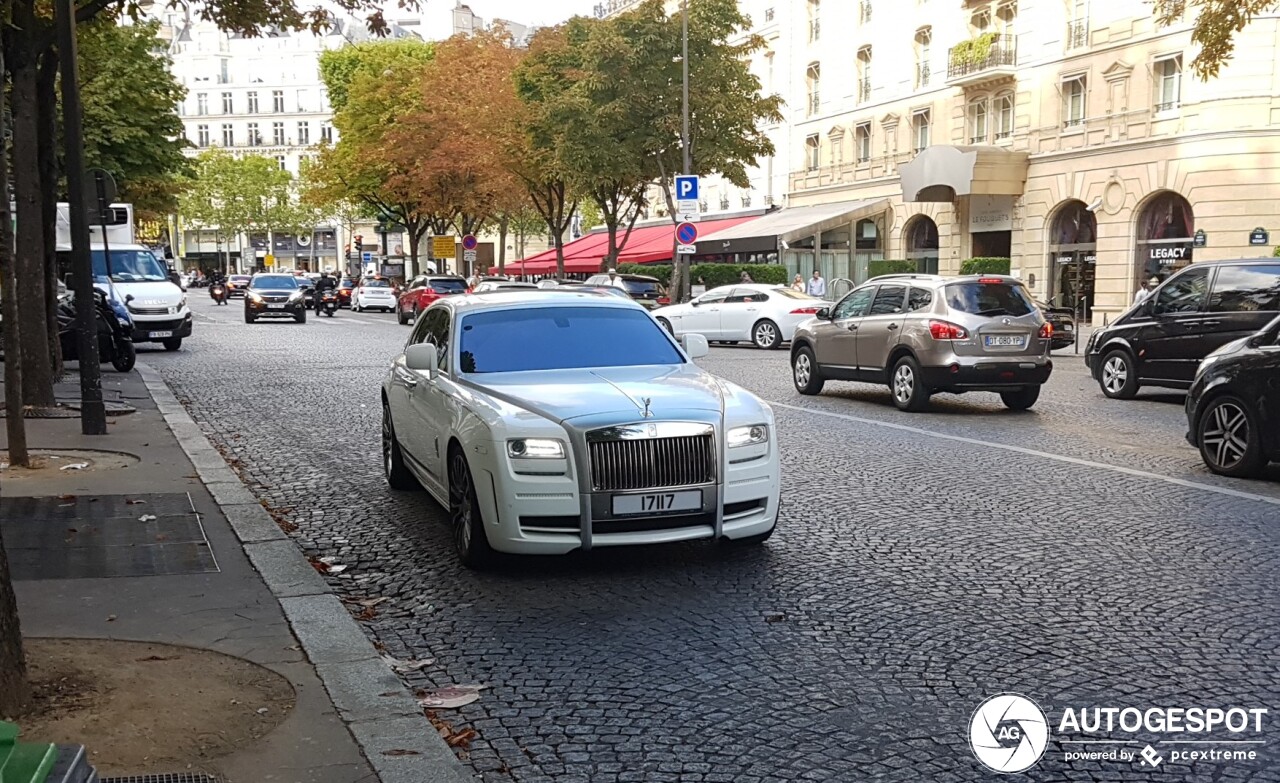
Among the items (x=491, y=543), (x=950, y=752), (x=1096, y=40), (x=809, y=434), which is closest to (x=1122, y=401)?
(x=809, y=434)

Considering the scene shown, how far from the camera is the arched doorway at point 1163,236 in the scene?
31266 millimetres

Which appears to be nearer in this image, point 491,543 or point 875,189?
point 491,543

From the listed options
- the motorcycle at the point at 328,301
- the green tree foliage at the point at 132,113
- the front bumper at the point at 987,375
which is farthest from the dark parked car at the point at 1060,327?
the motorcycle at the point at 328,301

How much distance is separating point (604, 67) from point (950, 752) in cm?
3371

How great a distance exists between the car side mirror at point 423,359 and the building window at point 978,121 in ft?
110

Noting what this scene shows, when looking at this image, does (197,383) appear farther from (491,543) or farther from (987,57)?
(987,57)

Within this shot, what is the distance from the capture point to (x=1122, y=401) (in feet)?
52.2

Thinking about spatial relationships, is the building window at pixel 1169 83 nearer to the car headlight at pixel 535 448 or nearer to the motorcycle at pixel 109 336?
the motorcycle at pixel 109 336

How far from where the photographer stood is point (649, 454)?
627cm

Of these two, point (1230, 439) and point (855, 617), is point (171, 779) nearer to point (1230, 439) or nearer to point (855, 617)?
point (855, 617)

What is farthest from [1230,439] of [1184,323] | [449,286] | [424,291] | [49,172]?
[449,286]

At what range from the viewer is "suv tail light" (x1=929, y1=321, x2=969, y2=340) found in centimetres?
1398

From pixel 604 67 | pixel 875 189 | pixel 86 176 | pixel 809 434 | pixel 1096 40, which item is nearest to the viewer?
pixel 86 176

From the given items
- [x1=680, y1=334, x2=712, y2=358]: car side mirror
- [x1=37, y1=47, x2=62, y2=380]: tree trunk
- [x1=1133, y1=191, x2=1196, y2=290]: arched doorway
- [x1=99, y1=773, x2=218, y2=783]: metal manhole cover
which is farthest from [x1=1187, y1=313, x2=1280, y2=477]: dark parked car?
[x1=1133, y1=191, x2=1196, y2=290]: arched doorway
